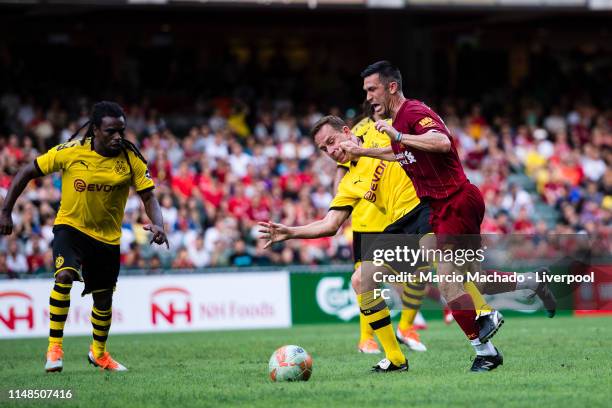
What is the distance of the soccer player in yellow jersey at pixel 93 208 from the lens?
11.0m

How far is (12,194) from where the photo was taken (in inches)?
431

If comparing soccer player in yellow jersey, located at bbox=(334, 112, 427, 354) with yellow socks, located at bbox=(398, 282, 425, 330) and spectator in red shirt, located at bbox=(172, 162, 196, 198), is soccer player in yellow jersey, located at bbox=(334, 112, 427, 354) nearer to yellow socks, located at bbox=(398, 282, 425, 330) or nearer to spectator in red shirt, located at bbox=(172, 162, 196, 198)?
yellow socks, located at bbox=(398, 282, 425, 330)

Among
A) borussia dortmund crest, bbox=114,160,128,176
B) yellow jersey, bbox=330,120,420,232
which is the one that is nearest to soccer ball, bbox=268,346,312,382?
yellow jersey, bbox=330,120,420,232

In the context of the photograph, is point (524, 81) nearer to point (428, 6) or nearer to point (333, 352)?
point (428, 6)

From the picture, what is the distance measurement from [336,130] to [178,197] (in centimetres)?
1224

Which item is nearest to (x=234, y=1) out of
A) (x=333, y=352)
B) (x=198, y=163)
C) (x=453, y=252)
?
(x=198, y=163)

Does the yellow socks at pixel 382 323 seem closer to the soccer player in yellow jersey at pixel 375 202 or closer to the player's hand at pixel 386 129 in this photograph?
the soccer player in yellow jersey at pixel 375 202

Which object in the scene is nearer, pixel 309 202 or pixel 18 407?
pixel 18 407

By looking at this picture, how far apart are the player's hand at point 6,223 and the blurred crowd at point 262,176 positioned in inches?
342

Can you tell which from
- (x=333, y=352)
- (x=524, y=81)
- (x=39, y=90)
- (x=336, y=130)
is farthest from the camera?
(x=524, y=81)

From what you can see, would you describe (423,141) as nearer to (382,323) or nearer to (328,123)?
(328,123)

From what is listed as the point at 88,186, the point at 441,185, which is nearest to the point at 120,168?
the point at 88,186

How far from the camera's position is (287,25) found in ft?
107

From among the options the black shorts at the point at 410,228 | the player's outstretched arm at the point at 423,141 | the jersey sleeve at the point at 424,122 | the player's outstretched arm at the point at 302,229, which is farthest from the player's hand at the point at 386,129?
the black shorts at the point at 410,228
